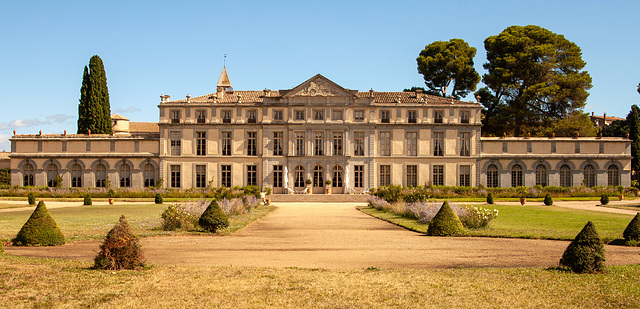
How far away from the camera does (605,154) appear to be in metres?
52.1

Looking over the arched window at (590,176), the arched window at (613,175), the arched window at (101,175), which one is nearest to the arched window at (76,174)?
the arched window at (101,175)

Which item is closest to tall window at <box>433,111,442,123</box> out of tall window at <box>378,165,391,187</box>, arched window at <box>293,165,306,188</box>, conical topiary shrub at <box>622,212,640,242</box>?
tall window at <box>378,165,391,187</box>

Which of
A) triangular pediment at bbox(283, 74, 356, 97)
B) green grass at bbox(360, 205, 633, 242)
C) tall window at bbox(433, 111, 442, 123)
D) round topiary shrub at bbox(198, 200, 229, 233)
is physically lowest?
green grass at bbox(360, 205, 633, 242)

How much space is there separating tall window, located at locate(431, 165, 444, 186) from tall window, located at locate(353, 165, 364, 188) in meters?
6.44

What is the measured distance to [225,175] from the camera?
51906mm

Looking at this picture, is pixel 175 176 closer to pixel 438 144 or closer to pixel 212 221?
pixel 438 144

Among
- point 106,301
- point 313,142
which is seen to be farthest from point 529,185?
point 106,301

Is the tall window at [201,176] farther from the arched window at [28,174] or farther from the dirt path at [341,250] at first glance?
the dirt path at [341,250]

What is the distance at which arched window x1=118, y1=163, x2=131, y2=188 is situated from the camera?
5188 centimetres

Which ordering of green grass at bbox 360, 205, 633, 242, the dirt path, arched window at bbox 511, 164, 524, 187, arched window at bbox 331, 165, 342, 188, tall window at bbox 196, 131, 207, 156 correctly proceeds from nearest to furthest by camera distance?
the dirt path
green grass at bbox 360, 205, 633, 242
arched window at bbox 331, 165, 342, 188
tall window at bbox 196, 131, 207, 156
arched window at bbox 511, 164, 524, 187

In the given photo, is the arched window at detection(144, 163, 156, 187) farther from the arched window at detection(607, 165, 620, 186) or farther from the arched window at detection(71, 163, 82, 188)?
the arched window at detection(607, 165, 620, 186)

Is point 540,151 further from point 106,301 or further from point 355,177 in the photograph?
point 106,301

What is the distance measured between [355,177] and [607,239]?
3494cm

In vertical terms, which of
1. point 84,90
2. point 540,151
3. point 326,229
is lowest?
point 326,229
